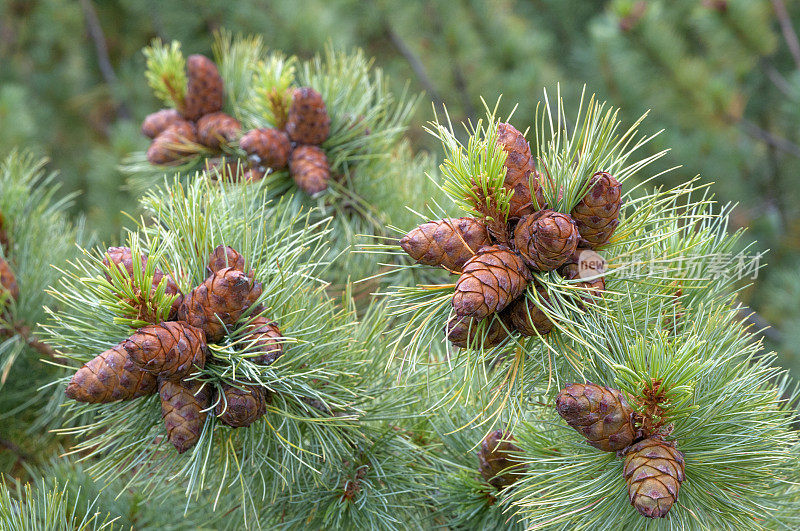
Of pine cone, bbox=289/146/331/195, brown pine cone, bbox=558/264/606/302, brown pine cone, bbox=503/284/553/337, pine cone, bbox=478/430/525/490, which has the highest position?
pine cone, bbox=289/146/331/195

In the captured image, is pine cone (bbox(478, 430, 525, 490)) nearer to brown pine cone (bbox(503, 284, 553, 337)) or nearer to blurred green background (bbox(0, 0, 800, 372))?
brown pine cone (bbox(503, 284, 553, 337))

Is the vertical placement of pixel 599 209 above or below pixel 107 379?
above

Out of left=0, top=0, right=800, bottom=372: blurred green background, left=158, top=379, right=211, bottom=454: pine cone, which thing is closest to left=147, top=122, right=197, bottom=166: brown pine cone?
left=158, top=379, right=211, bottom=454: pine cone

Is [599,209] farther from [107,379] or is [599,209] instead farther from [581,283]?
[107,379]

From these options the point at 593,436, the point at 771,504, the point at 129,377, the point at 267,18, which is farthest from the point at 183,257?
the point at 267,18

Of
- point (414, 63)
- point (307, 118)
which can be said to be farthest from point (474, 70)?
point (307, 118)

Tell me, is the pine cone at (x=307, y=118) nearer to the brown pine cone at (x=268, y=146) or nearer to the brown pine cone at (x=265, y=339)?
the brown pine cone at (x=268, y=146)
